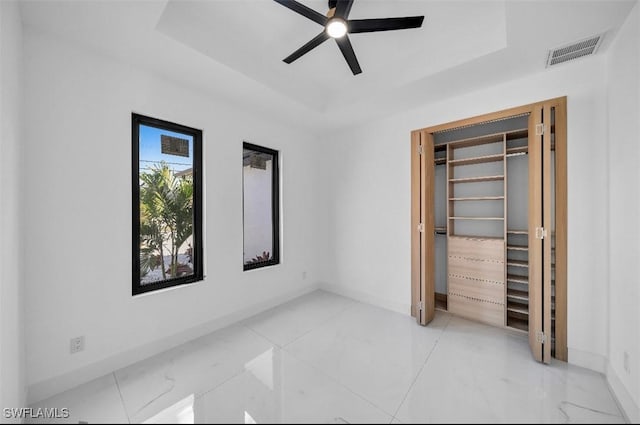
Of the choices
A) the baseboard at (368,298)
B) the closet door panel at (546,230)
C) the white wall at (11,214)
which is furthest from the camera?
the baseboard at (368,298)

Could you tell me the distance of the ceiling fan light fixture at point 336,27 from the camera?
164 cm

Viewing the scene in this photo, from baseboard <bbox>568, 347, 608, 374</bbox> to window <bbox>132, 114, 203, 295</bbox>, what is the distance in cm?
345

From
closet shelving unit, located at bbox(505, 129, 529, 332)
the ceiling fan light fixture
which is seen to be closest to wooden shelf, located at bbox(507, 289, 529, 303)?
closet shelving unit, located at bbox(505, 129, 529, 332)

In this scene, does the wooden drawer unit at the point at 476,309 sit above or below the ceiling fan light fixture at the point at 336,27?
below

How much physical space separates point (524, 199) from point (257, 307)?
3411 millimetres

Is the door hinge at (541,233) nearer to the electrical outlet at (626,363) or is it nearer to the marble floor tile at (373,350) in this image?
the electrical outlet at (626,363)

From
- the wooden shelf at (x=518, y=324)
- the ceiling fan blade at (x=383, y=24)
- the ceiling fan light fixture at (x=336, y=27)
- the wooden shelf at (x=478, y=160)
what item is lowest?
the wooden shelf at (x=518, y=324)

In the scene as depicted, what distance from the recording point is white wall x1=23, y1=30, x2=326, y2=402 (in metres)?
1.71

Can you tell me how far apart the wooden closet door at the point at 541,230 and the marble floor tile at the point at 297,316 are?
1.96 m

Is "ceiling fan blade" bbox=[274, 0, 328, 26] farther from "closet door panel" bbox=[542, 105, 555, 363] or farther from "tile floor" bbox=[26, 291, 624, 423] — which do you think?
"tile floor" bbox=[26, 291, 624, 423]

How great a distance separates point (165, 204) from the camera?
2432 mm

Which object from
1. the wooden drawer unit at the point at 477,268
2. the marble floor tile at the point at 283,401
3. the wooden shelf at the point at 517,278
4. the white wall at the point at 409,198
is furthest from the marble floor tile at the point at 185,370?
the wooden shelf at the point at 517,278

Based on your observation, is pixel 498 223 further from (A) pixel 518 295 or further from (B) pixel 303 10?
(B) pixel 303 10

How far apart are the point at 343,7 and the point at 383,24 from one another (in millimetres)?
307
